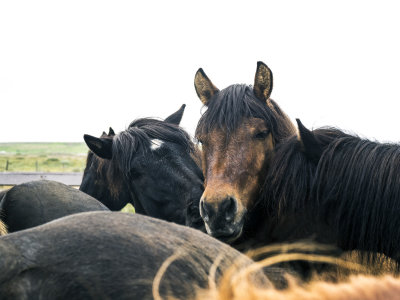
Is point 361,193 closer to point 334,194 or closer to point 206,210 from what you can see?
point 334,194

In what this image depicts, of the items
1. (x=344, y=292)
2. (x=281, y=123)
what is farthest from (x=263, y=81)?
(x=344, y=292)

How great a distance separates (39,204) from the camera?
3.54 metres

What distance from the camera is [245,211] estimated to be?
304 centimetres

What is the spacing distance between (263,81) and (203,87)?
0.55 metres

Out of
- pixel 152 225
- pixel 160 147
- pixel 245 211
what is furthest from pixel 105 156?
pixel 152 225

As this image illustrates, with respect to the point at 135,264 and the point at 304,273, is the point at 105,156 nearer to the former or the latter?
the point at 304,273

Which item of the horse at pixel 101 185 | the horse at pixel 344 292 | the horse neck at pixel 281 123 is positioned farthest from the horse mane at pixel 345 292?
the horse at pixel 101 185

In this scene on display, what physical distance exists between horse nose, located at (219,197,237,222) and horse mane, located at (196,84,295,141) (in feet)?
1.73

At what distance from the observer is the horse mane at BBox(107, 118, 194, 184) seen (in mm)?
4398

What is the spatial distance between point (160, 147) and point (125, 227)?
2.93 metres

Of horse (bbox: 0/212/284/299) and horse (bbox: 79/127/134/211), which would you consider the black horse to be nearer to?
horse (bbox: 0/212/284/299)

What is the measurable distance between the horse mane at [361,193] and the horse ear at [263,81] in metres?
0.92

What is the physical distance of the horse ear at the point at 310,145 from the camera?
2.89m

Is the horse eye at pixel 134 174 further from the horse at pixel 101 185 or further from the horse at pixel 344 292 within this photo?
the horse at pixel 344 292
